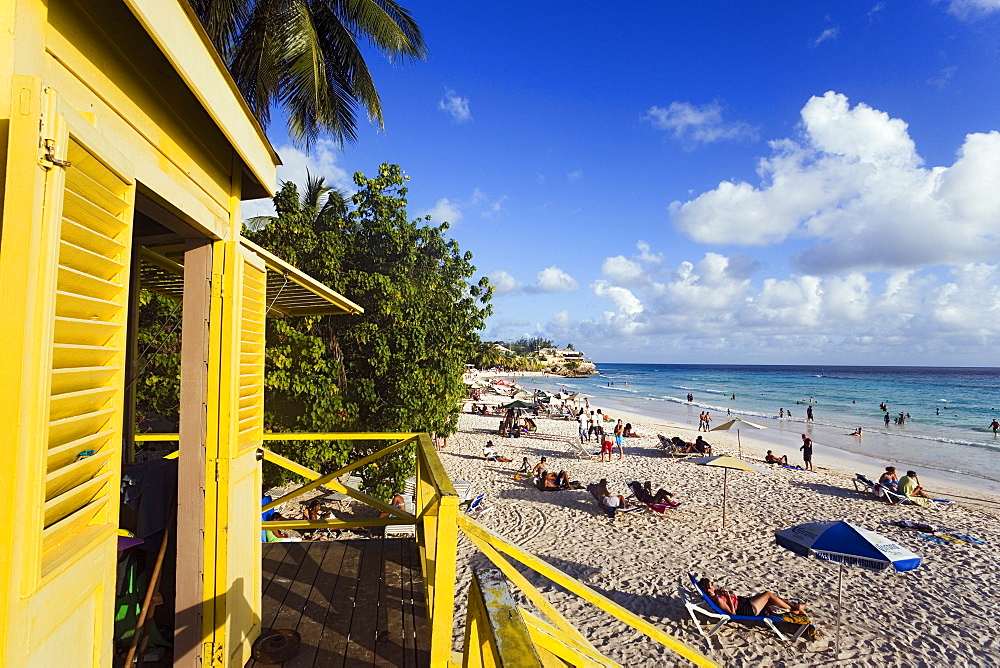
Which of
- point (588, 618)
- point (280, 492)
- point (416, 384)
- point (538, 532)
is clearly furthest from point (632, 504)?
point (280, 492)

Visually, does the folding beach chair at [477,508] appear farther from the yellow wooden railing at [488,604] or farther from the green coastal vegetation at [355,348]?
the yellow wooden railing at [488,604]

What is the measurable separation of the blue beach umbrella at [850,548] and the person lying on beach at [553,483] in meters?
6.93

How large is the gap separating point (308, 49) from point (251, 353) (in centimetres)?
817

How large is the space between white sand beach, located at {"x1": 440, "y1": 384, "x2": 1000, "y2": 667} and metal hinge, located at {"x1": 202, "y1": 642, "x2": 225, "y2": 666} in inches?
217

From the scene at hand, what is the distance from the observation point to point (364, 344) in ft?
29.5

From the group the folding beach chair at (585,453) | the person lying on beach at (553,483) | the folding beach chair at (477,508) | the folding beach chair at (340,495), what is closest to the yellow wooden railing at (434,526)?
the folding beach chair at (340,495)

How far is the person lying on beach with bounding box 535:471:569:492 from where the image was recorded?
14453 millimetres

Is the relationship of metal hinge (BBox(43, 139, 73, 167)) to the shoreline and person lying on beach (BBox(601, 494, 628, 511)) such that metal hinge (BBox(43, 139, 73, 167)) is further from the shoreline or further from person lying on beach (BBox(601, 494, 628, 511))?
the shoreline

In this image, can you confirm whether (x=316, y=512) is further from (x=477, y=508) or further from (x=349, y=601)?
(x=349, y=601)

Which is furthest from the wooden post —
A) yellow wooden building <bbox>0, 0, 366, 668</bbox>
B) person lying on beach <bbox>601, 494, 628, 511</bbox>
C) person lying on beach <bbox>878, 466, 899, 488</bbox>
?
person lying on beach <bbox>878, 466, 899, 488</bbox>

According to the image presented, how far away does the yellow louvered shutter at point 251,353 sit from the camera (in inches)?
128

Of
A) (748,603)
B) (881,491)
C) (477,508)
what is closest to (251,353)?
(748,603)

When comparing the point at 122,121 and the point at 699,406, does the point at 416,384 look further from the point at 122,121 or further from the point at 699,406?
the point at 699,406

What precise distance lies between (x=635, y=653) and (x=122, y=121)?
8.02 metres
